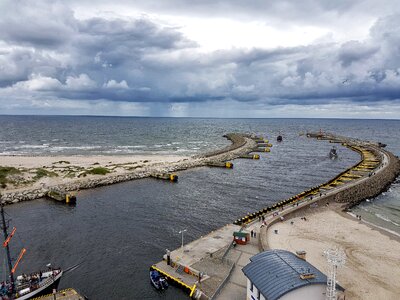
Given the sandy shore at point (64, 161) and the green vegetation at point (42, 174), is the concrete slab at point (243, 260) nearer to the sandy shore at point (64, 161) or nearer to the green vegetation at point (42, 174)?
the green vegetation at point (42, 174)

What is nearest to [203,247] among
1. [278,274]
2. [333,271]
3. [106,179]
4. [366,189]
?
[278,274]

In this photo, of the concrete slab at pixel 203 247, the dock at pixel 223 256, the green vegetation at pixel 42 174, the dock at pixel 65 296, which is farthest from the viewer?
the green vegetation at pixel 42 174

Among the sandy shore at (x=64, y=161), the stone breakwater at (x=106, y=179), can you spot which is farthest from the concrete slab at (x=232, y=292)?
the sandy shore at (x=64, y=161)

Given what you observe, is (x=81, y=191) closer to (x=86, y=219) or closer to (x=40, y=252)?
(x=86, y=219)

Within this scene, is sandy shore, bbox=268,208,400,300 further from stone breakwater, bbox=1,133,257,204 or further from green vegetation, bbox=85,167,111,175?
green vegetation, bbox=85,167,111,175

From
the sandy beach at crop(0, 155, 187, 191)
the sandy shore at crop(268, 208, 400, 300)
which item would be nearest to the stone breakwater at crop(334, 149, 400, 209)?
the sandy shore at crop(268, 208, 400, 300)

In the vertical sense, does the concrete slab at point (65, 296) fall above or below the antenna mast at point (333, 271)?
below

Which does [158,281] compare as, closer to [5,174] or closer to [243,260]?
[243,260]

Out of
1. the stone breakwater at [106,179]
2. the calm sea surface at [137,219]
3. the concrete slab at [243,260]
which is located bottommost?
the calm sea surface at [137,219]
